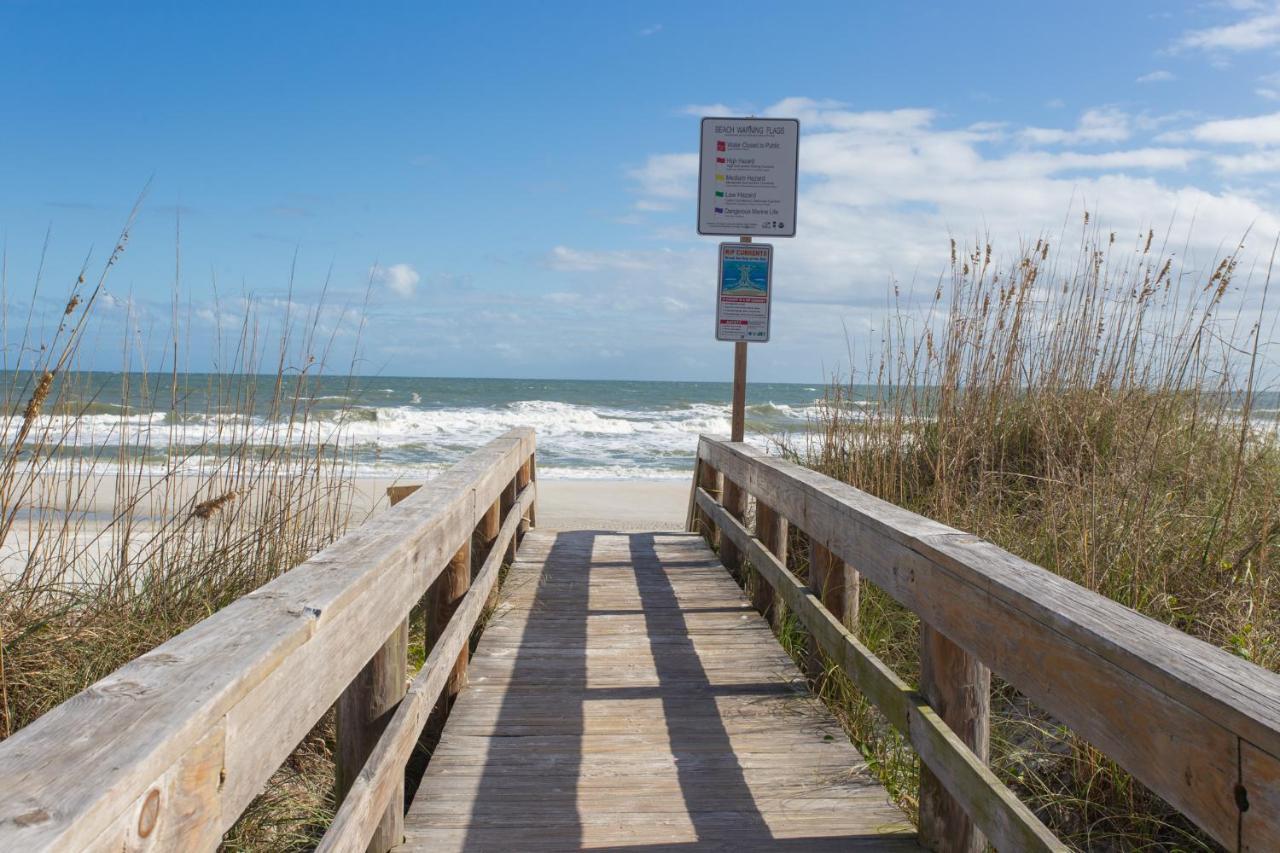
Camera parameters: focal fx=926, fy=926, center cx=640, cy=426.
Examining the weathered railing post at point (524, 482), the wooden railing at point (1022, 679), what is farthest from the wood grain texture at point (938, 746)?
the weathered railing post at point (524, 482)

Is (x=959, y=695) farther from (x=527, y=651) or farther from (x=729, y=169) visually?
(x=729, y=169)

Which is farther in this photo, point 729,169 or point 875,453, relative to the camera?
point 729,169

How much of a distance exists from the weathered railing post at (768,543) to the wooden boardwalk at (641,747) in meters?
0.08

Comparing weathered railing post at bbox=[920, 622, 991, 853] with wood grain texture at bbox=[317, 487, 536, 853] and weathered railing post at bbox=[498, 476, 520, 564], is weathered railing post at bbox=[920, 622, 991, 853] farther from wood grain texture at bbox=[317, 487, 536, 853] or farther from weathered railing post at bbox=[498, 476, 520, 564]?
weathered railing post at bbox=[498, 476, 520, 564]

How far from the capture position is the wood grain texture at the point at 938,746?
1735 millimetres

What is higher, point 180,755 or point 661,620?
point 180,755

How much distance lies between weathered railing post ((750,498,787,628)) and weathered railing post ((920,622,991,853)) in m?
1.84

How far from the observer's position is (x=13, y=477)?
290cm

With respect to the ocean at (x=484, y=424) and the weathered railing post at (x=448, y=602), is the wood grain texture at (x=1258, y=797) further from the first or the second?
the ocean at (x=484, y=424)

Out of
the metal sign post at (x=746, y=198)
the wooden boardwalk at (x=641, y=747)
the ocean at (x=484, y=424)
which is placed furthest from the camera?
the ocean at (x=484, y=424)

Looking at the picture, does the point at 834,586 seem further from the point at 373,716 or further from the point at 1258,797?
the point at 1258,797

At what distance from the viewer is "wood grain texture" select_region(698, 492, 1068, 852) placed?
1.74 meters

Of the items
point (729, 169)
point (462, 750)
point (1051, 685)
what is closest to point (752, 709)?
point (462, 750)

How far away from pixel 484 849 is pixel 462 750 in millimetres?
614
